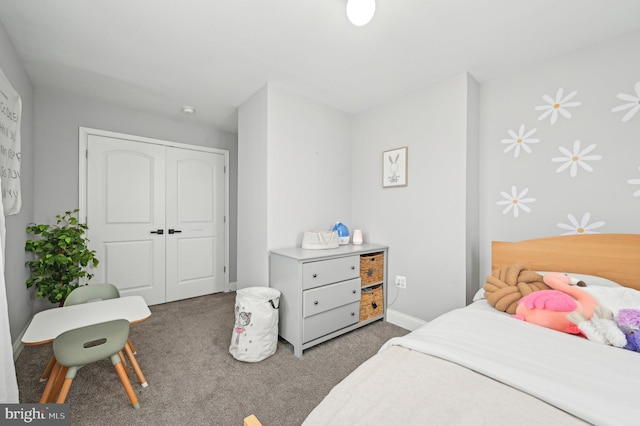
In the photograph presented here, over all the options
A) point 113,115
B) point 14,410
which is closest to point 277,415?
point 14,410

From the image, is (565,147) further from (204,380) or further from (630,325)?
(204,380)

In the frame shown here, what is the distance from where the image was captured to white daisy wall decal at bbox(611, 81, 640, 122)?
1.75 meters

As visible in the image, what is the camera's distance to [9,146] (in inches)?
73.3

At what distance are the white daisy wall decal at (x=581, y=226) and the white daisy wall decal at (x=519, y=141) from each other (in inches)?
23.5

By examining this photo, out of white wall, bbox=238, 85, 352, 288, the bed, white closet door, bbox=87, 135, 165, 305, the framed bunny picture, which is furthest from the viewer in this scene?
white closet door, bbox=87, 135, 165, 305

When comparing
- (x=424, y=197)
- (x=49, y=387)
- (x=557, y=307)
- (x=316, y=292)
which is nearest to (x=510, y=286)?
(x=557, y=307)

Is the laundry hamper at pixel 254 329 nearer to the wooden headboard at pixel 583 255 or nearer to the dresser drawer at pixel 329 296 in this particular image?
the dresser drawer at pixel 329 296

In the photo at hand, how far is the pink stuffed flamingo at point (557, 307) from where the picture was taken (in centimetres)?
134

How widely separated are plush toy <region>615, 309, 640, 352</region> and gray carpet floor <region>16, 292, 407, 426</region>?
58.2 inches

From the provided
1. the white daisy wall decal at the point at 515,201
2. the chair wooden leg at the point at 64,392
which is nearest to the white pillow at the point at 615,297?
the white daisy wall decal at the point at 515,201

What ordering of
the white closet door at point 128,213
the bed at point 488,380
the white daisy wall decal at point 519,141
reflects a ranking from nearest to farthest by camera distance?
the bed at point 488,380 → the white daisy wall decal at point 519,141 → the white closet door at point 128,213

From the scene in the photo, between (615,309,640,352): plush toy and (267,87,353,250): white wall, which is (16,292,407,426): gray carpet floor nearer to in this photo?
(267,87,353,250): white wall

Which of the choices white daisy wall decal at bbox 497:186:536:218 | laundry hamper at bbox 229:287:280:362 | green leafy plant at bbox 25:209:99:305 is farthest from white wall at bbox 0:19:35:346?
white daisy wall decal at bbox 497:186:536:218

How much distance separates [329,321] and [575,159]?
2241 mm
